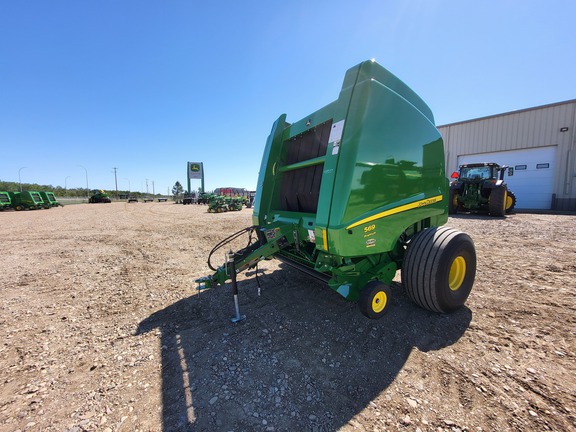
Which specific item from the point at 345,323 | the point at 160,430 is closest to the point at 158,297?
the point at 160,430

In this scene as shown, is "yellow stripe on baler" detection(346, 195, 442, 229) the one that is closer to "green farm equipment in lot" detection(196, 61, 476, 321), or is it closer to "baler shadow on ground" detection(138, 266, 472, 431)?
"green farm equipment in lot" detection(196, 61, 476, 321)

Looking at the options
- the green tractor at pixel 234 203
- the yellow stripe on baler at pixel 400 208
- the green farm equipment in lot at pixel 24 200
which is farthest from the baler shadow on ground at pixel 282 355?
the green farm equipment in lot at pixel 24 200

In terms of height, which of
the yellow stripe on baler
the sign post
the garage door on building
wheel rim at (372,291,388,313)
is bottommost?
wheel rim at (372,291,388,313)

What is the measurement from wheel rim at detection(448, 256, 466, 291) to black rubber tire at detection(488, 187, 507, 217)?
33.1 feet

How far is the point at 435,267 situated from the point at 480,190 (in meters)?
11.2

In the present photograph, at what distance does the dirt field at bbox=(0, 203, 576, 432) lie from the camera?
1.66 metres

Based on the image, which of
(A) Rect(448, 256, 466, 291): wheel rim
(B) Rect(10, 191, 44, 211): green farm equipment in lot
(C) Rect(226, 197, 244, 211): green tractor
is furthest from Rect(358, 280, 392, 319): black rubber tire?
(B) Rect(10, 191, 44, 211): green farm equipment in lot

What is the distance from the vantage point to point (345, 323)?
2754 mm

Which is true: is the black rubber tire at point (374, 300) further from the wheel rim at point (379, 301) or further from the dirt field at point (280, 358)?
the dirt field at point (280, 358)

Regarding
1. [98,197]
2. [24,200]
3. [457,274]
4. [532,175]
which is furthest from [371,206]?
[98,197]

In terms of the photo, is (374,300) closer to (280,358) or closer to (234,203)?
(280,358)

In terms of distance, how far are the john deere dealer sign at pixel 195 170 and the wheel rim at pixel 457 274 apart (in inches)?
1915

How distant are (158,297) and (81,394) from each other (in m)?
1.72

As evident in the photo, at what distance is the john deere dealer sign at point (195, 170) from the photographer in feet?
152
